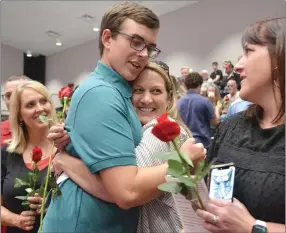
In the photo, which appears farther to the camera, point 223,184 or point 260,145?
point 260,145

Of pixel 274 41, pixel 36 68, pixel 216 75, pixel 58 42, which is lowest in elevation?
pixel 274 41

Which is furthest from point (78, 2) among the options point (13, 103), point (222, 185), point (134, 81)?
point (222, 185)

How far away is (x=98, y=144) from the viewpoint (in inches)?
41.9

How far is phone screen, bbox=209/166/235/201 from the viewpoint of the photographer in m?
0.86

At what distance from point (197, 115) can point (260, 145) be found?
2.69 metres

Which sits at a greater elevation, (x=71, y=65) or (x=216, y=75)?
(x=71, y=65)

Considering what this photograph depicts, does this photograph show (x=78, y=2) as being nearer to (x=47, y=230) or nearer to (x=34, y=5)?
(x=34, y=5)

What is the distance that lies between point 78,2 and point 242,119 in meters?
8.34

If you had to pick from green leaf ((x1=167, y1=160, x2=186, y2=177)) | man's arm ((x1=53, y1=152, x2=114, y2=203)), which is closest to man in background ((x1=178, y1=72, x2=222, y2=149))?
man's arm ((x1=53, y1=152, x2=114, y2=203))

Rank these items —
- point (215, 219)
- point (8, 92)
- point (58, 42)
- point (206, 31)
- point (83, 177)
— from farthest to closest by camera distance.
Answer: point (58, 42) < point (206, 31) < point (8, 92) < point (83, 177) < point (215, 219)

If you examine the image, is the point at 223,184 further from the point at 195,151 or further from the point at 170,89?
the point at 170,89

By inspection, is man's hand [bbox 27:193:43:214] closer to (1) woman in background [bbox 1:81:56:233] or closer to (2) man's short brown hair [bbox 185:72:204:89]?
(1) woman in background [bbox 1:81:56:233]

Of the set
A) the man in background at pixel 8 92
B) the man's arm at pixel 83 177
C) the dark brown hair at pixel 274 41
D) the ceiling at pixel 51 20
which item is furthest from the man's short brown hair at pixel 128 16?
the ceiling at pixel 51 20

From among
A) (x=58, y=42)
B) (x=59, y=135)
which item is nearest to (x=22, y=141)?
(x=59, y=135)
